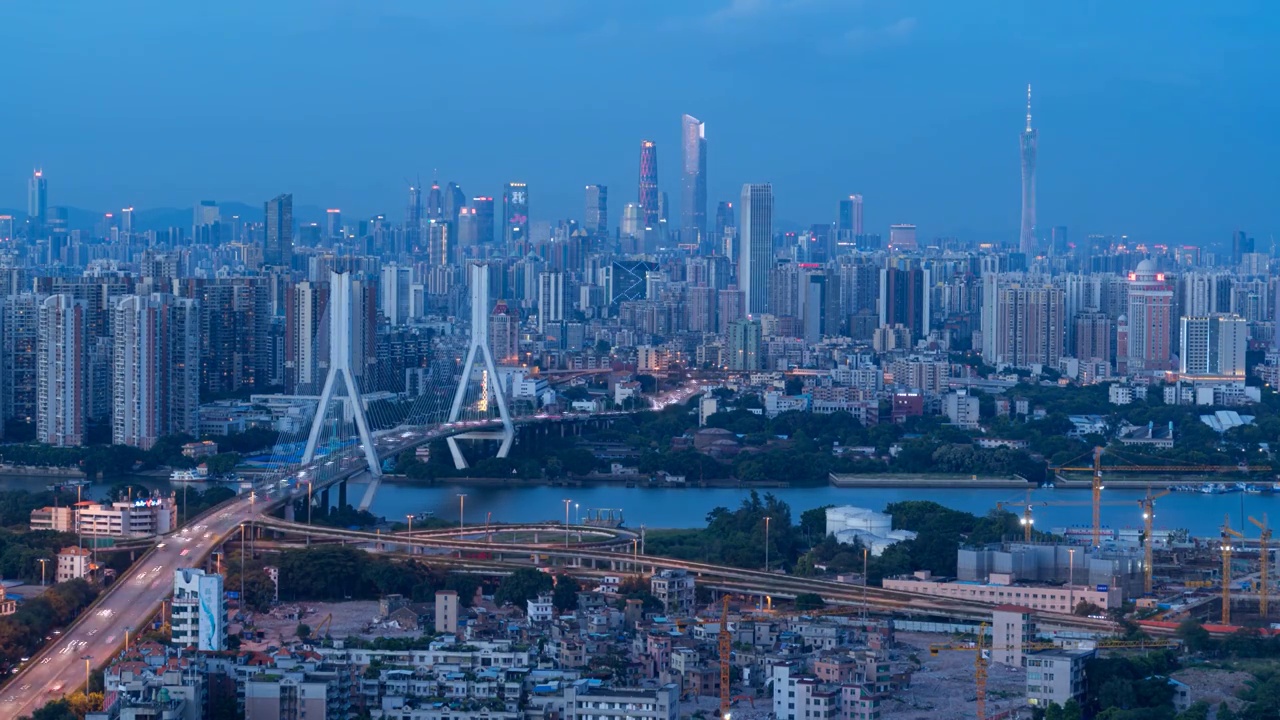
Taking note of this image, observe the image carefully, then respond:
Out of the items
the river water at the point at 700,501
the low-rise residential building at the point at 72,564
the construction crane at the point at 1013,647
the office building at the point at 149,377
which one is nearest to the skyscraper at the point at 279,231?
the office building at the point at 149,377

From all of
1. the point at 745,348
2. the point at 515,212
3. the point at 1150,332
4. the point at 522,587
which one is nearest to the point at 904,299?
the point at 1150,332

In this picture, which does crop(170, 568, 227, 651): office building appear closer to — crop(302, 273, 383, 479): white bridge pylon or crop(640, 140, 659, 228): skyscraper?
crop(302, 273, 383, 479): white bridge pylon

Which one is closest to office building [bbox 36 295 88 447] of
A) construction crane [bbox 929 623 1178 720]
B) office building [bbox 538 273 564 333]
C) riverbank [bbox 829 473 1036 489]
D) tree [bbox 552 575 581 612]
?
riverbank [bbox 829 473 1036 489]

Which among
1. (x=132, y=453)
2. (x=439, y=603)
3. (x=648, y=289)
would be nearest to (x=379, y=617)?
(x=439, y=603)

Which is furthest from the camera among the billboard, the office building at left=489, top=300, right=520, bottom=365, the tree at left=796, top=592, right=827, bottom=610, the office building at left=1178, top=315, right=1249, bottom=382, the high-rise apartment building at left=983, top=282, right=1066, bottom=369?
the high-rise apartment building at left=983, top=282, right=1066, bottom=369

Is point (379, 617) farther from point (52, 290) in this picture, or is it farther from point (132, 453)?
point (52, 290)
